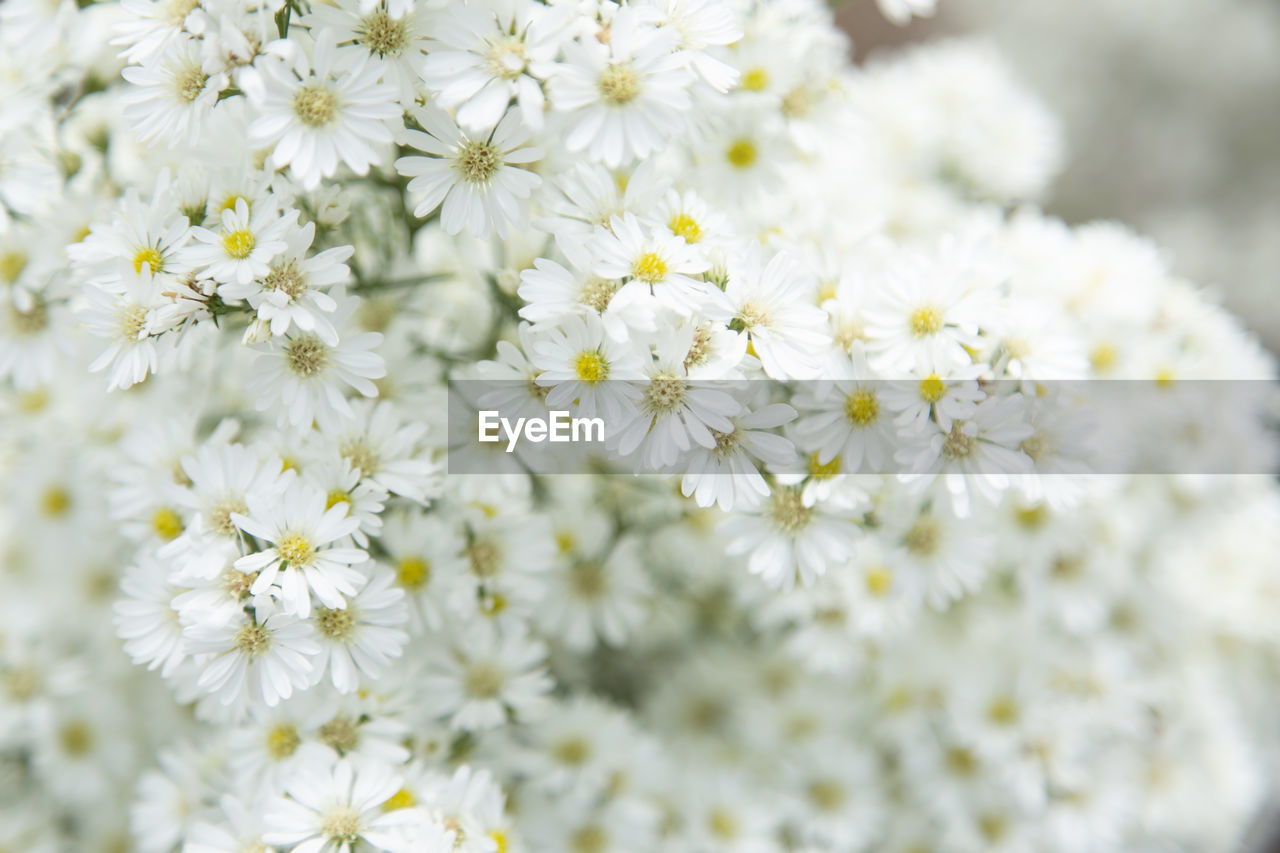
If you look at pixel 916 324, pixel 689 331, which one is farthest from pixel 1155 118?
pixel 689 331

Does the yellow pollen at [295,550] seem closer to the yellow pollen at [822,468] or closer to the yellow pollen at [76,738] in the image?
the yellow pollen at [822,468]

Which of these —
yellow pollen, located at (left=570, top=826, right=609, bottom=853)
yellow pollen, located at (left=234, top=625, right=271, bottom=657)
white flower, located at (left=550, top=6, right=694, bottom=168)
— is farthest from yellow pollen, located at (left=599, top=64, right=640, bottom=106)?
yellow pollen, located at (left=570, top=826, right=609, bottom=853)

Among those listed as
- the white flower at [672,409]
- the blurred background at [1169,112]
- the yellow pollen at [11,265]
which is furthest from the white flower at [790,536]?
the blurred background at [1169,112]

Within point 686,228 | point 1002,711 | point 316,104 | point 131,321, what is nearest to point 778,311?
point 686,228

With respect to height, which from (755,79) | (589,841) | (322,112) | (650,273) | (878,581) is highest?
(755,79)

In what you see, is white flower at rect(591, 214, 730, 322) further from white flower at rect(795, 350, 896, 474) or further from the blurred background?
the blurred background

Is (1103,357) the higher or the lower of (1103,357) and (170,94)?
the lower

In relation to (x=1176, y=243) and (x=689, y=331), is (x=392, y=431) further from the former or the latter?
(x=1176, y=243)

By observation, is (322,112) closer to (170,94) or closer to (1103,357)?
(170,94)
